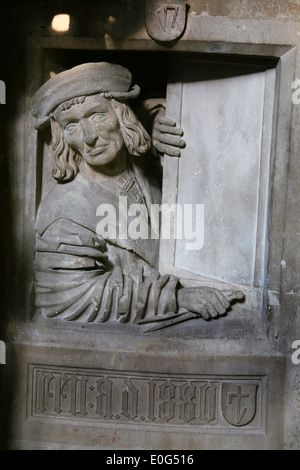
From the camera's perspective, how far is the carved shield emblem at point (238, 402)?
355 centimetres

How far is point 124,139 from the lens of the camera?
12.0 ft

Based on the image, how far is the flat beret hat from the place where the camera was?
346cm

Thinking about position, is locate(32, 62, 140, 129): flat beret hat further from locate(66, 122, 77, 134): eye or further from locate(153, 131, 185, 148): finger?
locate(153, 131, 185, 148): finger

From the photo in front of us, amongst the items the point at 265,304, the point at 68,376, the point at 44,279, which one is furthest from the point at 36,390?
the point at 265,304

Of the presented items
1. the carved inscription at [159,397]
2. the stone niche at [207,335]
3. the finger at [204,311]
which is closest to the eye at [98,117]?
the stone niche at [207,335]

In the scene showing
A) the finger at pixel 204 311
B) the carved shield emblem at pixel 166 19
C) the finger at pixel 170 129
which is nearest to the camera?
the carved shield emblem at pixel 166 19

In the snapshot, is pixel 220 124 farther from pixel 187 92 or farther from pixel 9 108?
pixel 9 108

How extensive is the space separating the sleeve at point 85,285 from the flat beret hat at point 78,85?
54cm

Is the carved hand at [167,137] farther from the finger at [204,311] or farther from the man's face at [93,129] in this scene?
the finger at [204,311]

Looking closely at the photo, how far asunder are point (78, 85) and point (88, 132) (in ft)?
0.72

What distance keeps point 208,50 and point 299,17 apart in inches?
17.1

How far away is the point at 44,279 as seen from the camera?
11.7ft

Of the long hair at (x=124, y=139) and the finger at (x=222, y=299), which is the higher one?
the long hair at (x=124, y=139)

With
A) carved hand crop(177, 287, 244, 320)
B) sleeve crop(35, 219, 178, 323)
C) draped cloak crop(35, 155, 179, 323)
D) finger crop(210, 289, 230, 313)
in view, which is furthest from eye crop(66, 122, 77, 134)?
finger crop(210, 289, 230, 313)
